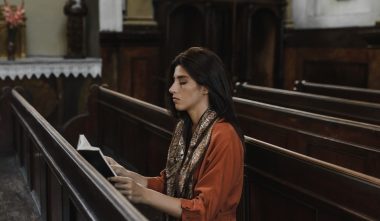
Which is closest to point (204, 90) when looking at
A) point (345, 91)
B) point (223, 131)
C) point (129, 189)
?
point (223, 131)

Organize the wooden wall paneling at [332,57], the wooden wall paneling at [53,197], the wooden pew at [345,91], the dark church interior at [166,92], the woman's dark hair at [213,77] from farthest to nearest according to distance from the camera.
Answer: the wooden wall paneling at [332,57] < the wooden pew at [345,91] < the wooden wall paneling at [53,197] < the dark church interior at [166,92] < the woman's dark hair at [213,77]

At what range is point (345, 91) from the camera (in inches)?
181

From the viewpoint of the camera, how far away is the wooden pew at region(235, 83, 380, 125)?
11.2 feet

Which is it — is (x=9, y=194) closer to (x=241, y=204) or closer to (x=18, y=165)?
(x=18, y=165)

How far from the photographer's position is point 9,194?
3443 mm

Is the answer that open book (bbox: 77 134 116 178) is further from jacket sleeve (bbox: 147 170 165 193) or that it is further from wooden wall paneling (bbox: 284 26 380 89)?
wooden wall paneling (bbox: 284 26 380 89)

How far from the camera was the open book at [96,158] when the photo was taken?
1.90 meters

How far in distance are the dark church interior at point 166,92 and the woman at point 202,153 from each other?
246 mm

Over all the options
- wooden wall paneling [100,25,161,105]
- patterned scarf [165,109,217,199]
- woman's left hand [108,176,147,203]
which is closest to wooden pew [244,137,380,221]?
patterned scarf [165,109,217,199]

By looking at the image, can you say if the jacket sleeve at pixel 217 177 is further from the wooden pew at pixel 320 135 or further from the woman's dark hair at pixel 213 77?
the wooden pew at pixel 320 135

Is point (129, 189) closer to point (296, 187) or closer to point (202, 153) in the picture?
point (202, 153)

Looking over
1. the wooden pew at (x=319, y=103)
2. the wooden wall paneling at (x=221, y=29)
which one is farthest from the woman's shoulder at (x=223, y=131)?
the wooden wall paneling at (x=221, y=29)

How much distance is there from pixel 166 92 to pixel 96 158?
1.43 metres

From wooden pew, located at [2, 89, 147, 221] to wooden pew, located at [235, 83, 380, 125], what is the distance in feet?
6.84
